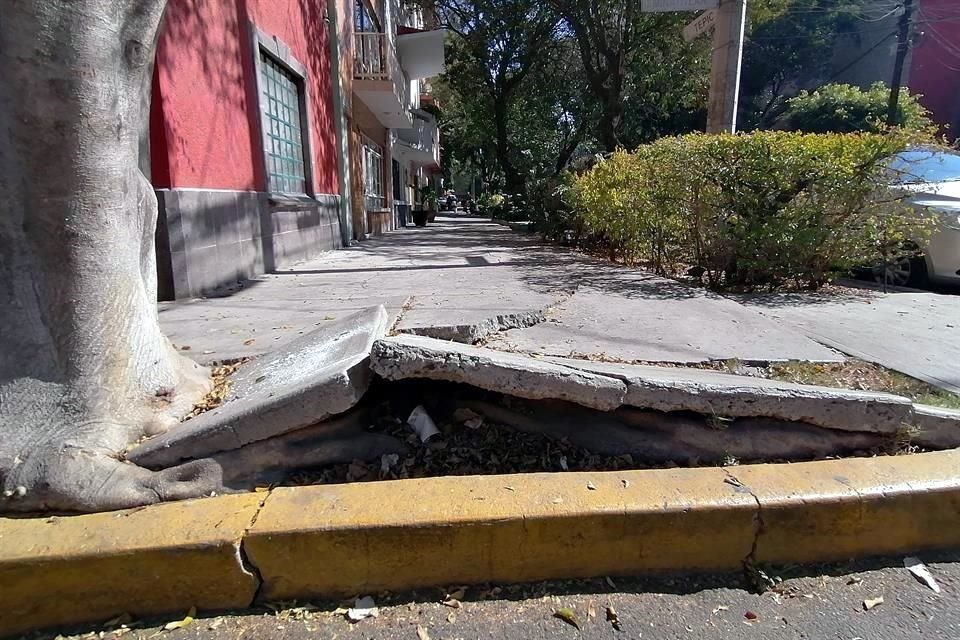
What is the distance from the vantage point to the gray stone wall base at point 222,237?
502 cm

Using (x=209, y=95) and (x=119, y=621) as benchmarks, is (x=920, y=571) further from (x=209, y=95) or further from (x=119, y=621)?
(x=209, y=95)

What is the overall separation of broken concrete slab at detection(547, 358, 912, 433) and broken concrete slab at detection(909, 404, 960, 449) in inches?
3.7

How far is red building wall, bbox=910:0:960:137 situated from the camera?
27.9 metres

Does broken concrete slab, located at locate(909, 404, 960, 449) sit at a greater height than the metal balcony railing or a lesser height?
lesser

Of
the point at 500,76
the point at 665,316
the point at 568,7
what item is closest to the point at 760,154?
the point at 665,316

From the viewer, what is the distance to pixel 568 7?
13.1 metres

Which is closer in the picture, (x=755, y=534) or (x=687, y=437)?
(x=755, y=534)

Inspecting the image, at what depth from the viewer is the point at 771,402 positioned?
2373mm

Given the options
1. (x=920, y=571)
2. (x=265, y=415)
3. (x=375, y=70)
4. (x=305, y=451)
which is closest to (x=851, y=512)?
(x=920, y=571)

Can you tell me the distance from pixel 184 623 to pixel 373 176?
15.6 metres

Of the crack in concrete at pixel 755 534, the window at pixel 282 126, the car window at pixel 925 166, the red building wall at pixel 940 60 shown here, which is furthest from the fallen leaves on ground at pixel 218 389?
the red building wall at pixel 940 60

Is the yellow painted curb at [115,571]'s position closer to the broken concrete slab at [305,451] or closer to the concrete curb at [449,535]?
the concrete curb at [449,535]

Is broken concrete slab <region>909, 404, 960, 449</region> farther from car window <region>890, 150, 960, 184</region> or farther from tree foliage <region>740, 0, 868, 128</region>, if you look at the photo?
tree foliage <region>740, 0, 868, 128</region>

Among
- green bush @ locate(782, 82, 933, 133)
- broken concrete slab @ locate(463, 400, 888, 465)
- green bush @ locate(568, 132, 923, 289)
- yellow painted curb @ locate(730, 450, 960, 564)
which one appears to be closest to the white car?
green bush @ locate(568, 132, 923, 289)
